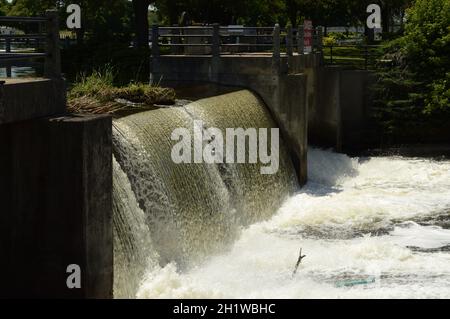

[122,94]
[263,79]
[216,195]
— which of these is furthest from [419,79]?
[216,195]

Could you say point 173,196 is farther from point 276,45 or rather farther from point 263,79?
point 276,45

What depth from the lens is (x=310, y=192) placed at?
24062 millimetres

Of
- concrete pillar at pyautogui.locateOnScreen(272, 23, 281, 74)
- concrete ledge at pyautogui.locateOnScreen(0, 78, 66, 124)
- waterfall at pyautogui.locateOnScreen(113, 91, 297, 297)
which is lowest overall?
waterfall at pyautogui.locateOnScreen(113, 91, 297, 297)

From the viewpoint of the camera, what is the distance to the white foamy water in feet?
48.5

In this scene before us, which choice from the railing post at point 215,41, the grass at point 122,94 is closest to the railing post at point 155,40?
the railing post at point 215,41

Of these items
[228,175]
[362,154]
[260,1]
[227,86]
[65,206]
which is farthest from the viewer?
[260,1]

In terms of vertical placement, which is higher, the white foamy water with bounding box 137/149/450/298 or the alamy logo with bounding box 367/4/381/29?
the alamy logo with bounding box 367/4/381/29

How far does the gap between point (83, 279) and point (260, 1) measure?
37215 mm

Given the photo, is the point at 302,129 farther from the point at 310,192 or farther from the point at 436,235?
the point at 436,235

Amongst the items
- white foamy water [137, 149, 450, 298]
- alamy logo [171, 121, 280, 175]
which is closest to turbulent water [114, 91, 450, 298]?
white foamy water [137, 149, 450, 298]

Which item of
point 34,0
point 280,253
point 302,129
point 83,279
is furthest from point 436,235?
point 34,0

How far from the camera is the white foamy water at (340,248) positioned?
48.5 ft

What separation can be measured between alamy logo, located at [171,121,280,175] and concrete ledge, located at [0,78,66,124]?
4.90 m

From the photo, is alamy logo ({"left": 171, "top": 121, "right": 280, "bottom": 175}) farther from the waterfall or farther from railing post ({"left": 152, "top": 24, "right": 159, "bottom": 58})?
railing post ({"left": 152, "top": 24, "right": 159, "bottom": 58})
